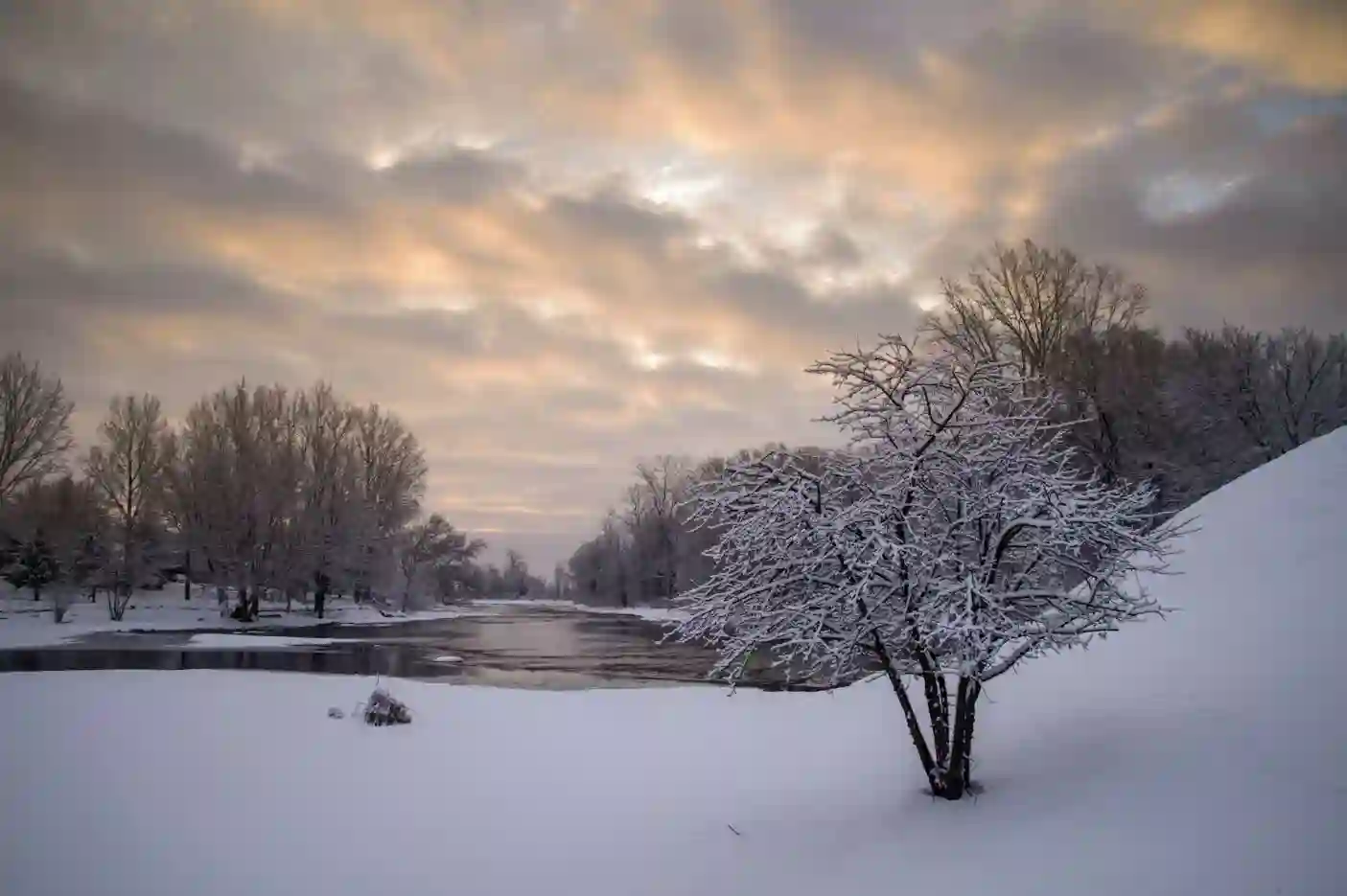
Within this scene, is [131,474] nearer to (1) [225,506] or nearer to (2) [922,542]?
(1) [225,506]

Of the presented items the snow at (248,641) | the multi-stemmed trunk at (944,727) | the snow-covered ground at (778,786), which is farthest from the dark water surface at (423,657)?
the multi-stemmed trunk at (944,727)

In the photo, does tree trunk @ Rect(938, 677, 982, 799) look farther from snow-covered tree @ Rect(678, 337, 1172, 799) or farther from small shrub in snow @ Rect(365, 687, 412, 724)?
small shrub in snow @ Rect(365, 687, 412, 724)

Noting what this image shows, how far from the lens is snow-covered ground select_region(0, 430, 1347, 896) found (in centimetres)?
620

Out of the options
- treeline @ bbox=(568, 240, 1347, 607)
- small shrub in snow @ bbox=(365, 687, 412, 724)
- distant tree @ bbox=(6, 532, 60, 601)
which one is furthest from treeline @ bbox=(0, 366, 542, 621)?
treeline @ bbox=(568, 240, 1347, 607)

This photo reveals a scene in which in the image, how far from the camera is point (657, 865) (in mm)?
7492

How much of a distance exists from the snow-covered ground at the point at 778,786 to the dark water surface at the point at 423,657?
8410 millimetres

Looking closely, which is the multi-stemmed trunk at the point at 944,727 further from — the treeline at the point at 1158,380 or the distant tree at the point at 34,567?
the distant tree at the point at 34,567

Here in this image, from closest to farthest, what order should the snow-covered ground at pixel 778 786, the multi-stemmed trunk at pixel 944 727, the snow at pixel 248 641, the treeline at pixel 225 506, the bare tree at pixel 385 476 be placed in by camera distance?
the snow-covered ground at pixel 778 786 → the multi-stemmed trunk at pixel 944 727 → the snow at pixel 248 641 → the treeline at pixel 225 506 → the bare tree at pixel 385 476

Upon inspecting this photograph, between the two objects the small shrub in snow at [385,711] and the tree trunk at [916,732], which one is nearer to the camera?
the tree trunk at [916,732]

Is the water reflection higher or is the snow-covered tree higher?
the snow-covered tree

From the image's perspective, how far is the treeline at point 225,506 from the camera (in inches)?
1763

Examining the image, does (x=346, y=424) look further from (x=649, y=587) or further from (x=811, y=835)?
(x=811, y=835)

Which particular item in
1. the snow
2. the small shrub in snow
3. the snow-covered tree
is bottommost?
the snow

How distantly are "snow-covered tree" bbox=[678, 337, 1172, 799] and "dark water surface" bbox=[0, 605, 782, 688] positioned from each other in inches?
561
